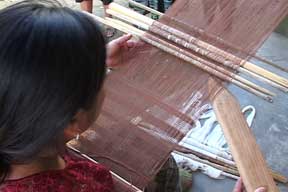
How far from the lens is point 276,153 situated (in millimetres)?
2072

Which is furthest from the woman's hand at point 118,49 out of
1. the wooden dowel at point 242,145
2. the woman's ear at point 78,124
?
the woman's ear at point 78,124

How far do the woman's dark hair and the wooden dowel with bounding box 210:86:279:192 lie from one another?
430mm

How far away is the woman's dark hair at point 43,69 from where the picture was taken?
0.73m

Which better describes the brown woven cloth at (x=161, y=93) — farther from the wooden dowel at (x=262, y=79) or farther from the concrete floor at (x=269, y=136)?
the concrete floor at (x=269, y=136)

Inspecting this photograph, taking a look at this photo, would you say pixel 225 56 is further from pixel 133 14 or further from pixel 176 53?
pixel 133 14

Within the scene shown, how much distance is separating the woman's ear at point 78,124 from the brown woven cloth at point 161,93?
242 mm

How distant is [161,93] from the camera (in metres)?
1.18

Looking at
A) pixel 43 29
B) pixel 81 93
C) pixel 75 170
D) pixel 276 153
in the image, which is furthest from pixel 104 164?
pixel 276 153

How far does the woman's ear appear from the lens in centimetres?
82

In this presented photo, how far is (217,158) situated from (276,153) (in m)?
0.31

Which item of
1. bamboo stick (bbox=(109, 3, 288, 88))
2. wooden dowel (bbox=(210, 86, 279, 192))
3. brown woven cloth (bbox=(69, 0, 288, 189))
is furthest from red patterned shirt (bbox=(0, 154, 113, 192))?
bamboo stick (bbox=(109, 3, 288, 88))

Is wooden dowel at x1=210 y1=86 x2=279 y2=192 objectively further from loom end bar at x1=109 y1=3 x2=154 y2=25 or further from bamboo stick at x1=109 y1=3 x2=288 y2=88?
loom end bar at x1=109 y1=3 x2=154 y2=25

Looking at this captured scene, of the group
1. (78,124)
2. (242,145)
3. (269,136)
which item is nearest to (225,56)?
(242,145)

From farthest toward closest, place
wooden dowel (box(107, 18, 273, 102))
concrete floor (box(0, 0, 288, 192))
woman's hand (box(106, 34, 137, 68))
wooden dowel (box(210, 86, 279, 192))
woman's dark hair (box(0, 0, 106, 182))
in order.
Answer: concrete floor (box(0, 0, 288, 192)) → woman's hand (box(106, 34, 137, 68)) → wooden dowel (box(107, 18, 273, 102)) → wooden dowel (box(210, 86, 279, 192)) → woman's dark hair (box(0, 0, 106, 182))
